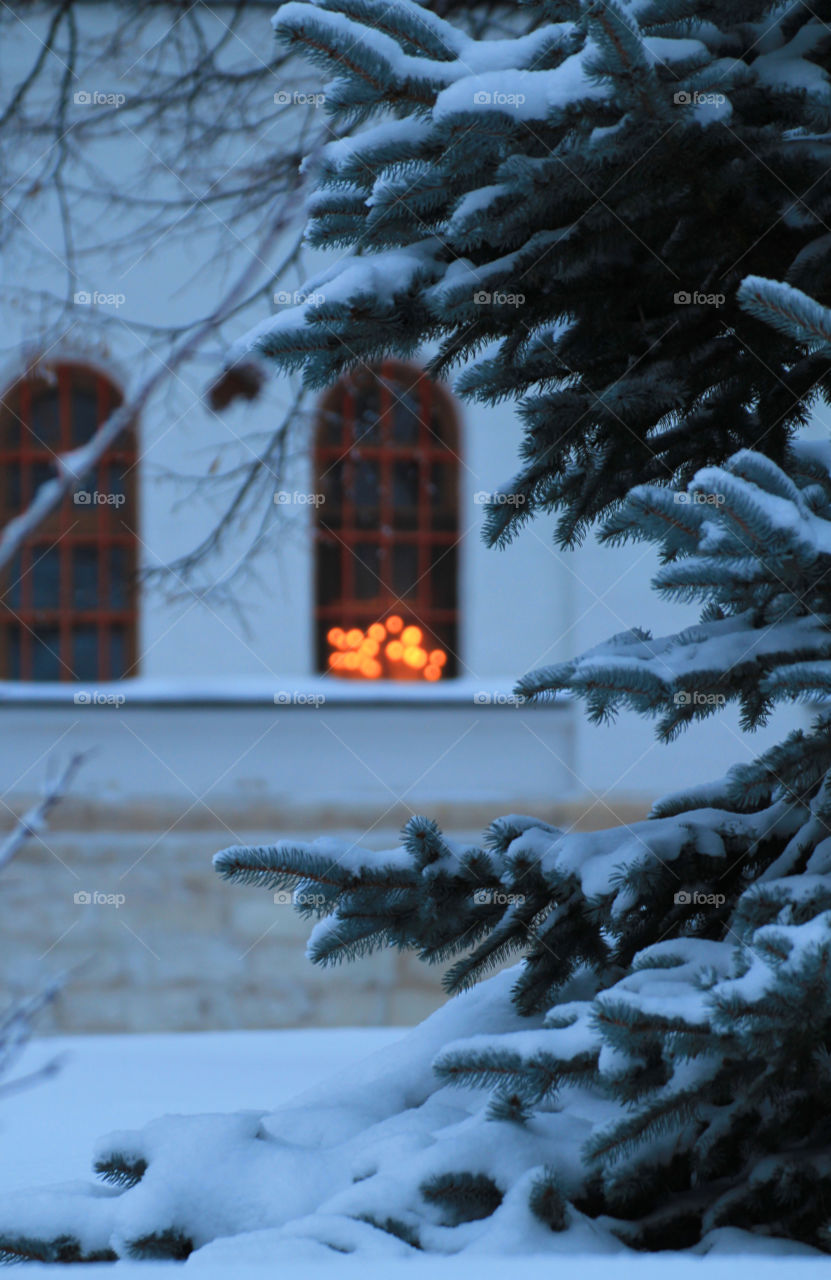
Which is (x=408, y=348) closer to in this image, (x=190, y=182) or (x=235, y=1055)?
(x=235, y=1055)

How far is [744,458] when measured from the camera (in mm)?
1508

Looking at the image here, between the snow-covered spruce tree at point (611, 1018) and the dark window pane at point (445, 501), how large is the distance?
4.81 meters

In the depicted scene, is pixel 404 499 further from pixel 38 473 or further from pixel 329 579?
pixel 38 473

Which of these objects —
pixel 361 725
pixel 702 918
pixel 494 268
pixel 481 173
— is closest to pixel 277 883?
pixel 702 918

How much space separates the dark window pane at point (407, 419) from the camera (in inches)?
264
